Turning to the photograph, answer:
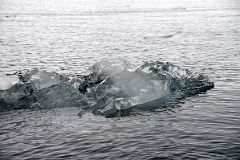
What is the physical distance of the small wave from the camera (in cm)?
2191

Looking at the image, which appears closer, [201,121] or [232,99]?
[201,121]

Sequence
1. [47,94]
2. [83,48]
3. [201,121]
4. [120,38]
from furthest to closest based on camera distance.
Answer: [120,38], [83,48], [47,94], [201,121]

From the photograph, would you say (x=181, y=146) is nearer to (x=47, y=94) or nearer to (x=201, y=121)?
(x=201, y=121)

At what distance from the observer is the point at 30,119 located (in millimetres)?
19734

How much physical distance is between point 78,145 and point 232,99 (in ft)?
38.7

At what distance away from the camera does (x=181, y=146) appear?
52.0ft

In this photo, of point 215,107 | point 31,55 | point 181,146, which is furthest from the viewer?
point 31,55

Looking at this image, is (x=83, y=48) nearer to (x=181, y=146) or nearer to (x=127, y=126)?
(x=127, y=126)

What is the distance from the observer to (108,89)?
75.9ft

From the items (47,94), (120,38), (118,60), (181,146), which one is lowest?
(181,146)

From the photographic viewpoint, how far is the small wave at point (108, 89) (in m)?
21.9

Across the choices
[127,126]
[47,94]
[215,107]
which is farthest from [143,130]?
[47,94]

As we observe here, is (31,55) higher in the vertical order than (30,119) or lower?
→ higher

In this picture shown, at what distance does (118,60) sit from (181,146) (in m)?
11.3
